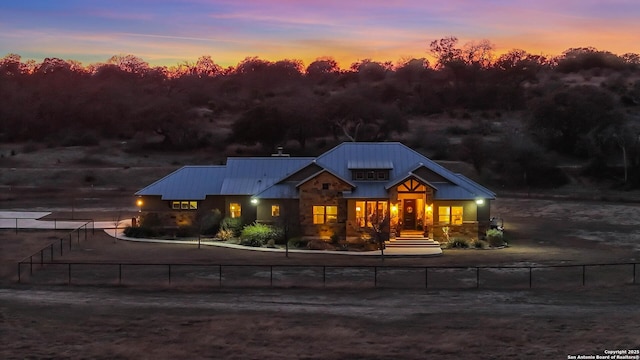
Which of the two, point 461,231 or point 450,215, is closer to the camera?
point 461,231

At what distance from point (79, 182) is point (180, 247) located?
34.8 m

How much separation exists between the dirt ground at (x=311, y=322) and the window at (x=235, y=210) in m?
14.8

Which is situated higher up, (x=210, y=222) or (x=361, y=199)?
(x=361, y=199)

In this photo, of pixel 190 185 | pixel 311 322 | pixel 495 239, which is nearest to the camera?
pixel 311 322

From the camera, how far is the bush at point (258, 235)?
130 ft

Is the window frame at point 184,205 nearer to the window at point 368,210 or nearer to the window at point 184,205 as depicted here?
the window at point 184,205

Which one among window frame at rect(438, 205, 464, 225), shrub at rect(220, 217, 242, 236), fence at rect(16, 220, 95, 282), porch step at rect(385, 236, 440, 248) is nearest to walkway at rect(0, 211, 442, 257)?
porch step at rect(385, 236, 440, 248)

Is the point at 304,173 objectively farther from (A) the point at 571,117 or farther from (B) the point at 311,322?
(A) the point at 571,117

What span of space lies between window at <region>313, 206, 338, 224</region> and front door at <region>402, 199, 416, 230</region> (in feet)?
13.8

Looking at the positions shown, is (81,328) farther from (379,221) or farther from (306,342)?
(379,221)

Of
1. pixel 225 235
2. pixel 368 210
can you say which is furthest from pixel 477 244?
pixel 225 235

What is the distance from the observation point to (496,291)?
26.9 m

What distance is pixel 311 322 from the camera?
21.9m

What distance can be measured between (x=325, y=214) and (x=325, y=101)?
52459mm
